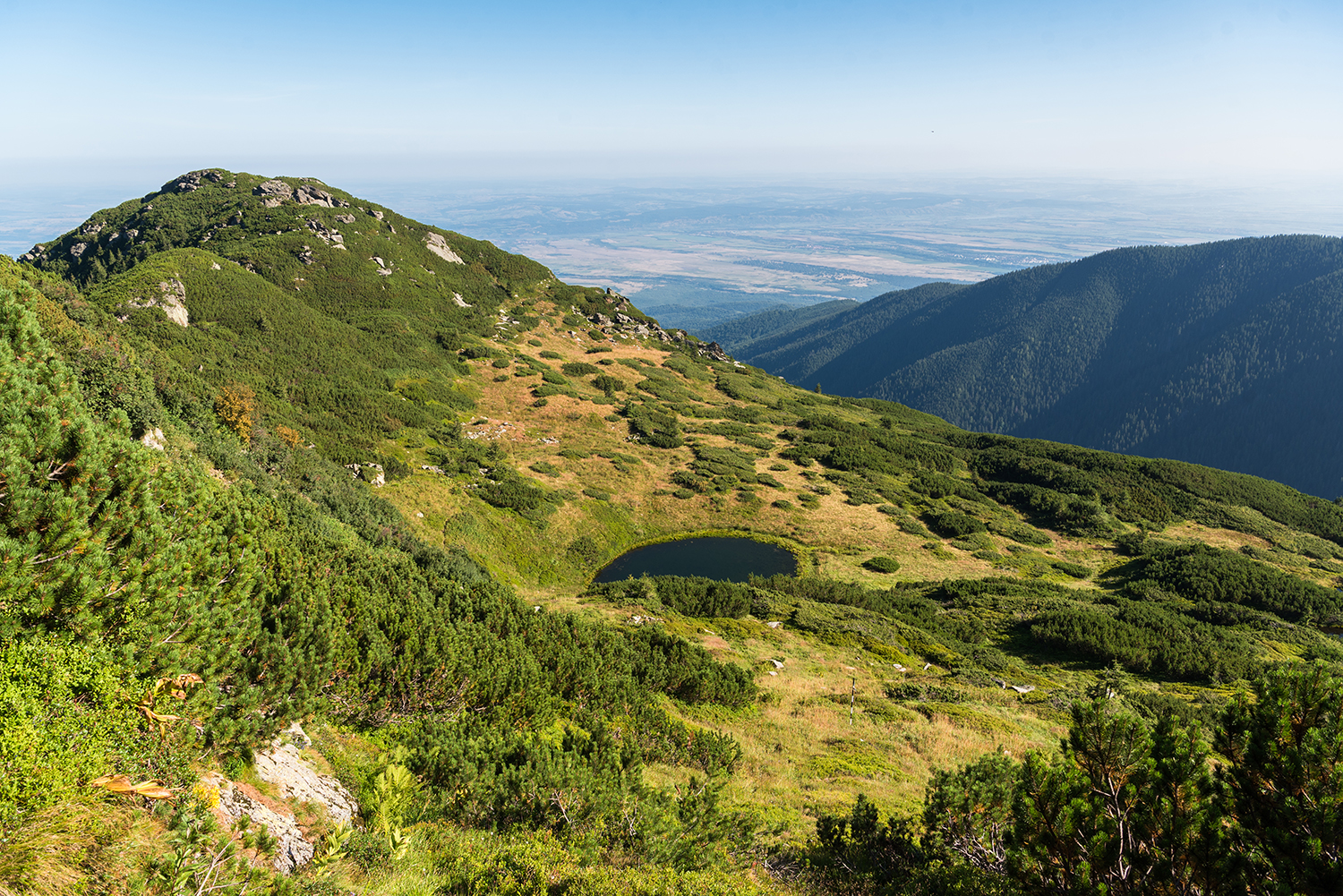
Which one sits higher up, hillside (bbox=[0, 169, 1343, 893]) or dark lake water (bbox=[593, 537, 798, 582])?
hillside (bbox=[0, 169, 1343, 893])

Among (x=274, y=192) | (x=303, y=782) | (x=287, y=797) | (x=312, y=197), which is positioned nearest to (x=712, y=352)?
(x=312, y=197)

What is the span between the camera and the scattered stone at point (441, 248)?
107919mm

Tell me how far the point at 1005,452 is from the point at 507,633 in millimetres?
84882

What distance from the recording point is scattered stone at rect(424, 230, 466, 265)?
108 metres

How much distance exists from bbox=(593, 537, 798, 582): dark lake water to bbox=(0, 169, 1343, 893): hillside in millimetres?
1720

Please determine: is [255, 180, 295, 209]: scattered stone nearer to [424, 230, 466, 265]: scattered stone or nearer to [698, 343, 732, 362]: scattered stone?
[424, 230, 466, 265]: scattered stone

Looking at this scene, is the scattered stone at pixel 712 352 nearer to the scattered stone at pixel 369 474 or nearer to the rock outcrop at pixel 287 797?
the scattered stone at pixel 369 474

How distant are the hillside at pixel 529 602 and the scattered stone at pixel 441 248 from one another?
20.1 m

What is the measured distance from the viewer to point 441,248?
359 feet

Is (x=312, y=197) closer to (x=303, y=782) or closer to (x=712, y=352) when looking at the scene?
(x=712, y=352)

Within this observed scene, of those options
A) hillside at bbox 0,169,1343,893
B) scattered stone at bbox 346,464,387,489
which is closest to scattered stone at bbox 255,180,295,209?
hillside at bbox 0,169,1343,893

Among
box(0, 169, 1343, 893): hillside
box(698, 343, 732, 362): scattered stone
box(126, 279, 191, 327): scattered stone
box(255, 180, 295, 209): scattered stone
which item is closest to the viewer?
box(0, 169, 1343, 893): hillside

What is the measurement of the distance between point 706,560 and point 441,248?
3504 inches

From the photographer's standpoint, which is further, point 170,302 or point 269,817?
point 170,302
